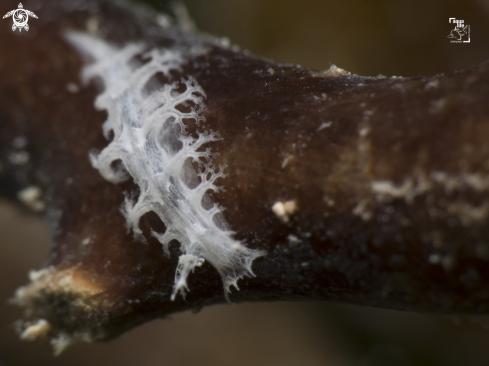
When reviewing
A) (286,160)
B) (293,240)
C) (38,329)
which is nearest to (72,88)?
(38,329)

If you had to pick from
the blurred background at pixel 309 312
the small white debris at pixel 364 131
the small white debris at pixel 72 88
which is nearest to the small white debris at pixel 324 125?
the small white debris at pixel 364 131

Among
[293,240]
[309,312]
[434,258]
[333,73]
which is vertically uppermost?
[309,312]

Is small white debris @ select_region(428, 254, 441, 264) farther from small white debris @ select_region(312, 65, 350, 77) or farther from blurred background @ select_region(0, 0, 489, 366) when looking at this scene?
blurred background @ select_region(0, 0, 489, 366)

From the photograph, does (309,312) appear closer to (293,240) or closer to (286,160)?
(293,240)

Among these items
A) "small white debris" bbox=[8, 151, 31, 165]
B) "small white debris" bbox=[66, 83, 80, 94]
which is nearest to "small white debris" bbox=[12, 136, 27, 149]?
"small white debris" bbox=[8, 151, 31, 165]

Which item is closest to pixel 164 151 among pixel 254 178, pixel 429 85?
pixel 254 178

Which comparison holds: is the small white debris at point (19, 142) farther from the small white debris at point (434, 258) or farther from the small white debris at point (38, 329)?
the small white debris at point (434, 258)
